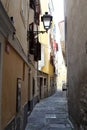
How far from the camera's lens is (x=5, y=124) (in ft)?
19.1

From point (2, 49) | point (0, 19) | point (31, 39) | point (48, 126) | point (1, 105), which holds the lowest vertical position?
point (48, 126)

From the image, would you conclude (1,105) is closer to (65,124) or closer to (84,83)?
(84,83)

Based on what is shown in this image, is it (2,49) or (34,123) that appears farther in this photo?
(34,123)

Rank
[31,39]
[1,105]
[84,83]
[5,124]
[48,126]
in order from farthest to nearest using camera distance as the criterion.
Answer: [31,39]
[48,126]
[84,83]
[5,124]
[1,105]

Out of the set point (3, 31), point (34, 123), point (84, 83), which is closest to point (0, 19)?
point (3, 31)

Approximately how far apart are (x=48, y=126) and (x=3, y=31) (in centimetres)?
691

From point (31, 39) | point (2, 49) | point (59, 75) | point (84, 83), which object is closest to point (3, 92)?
point (2, 49)

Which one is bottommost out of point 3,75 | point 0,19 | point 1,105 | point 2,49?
point 1,105

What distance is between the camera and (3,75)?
558 centimetres

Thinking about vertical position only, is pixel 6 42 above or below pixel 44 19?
below

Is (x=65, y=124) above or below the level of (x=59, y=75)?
below

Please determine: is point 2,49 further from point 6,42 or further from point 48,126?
Result: point 48,126

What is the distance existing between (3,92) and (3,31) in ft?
3.63

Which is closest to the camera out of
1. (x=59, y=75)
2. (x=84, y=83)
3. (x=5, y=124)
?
(x=5, y=124)
